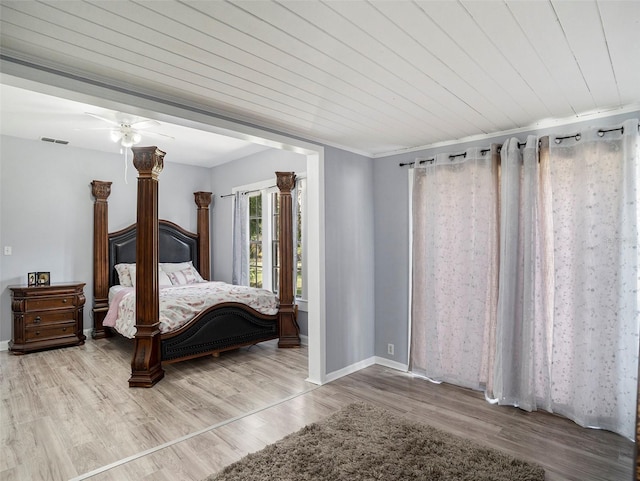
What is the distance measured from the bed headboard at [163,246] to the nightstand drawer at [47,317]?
0.80 meters

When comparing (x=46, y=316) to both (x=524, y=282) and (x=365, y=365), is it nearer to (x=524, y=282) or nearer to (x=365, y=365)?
(x=365, y=365)

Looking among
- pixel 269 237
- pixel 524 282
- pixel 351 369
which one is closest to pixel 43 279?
pixel 269 237

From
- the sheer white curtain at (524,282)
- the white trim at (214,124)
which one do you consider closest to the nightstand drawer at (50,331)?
the white trim at (214,124)

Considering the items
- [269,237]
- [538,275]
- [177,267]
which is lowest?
[177,267]

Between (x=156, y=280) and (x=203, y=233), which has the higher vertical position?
(x=203, y=233)

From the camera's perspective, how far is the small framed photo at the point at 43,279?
4734mm

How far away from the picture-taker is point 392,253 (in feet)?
13.1

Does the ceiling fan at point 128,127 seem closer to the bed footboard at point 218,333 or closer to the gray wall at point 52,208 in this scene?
the gray wall at point 52,208

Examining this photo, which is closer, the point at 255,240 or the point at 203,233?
the point at 255,240

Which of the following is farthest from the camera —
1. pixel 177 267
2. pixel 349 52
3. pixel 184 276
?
pixel 177 267

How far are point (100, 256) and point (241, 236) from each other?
2075 millimetres

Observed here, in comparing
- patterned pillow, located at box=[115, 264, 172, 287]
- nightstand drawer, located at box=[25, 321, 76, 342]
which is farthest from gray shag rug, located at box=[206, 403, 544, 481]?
nightstand drawer, located at box=[25, 321, 76, 342]

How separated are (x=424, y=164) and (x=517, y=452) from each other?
2.55 m

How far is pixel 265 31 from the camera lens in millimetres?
1646
